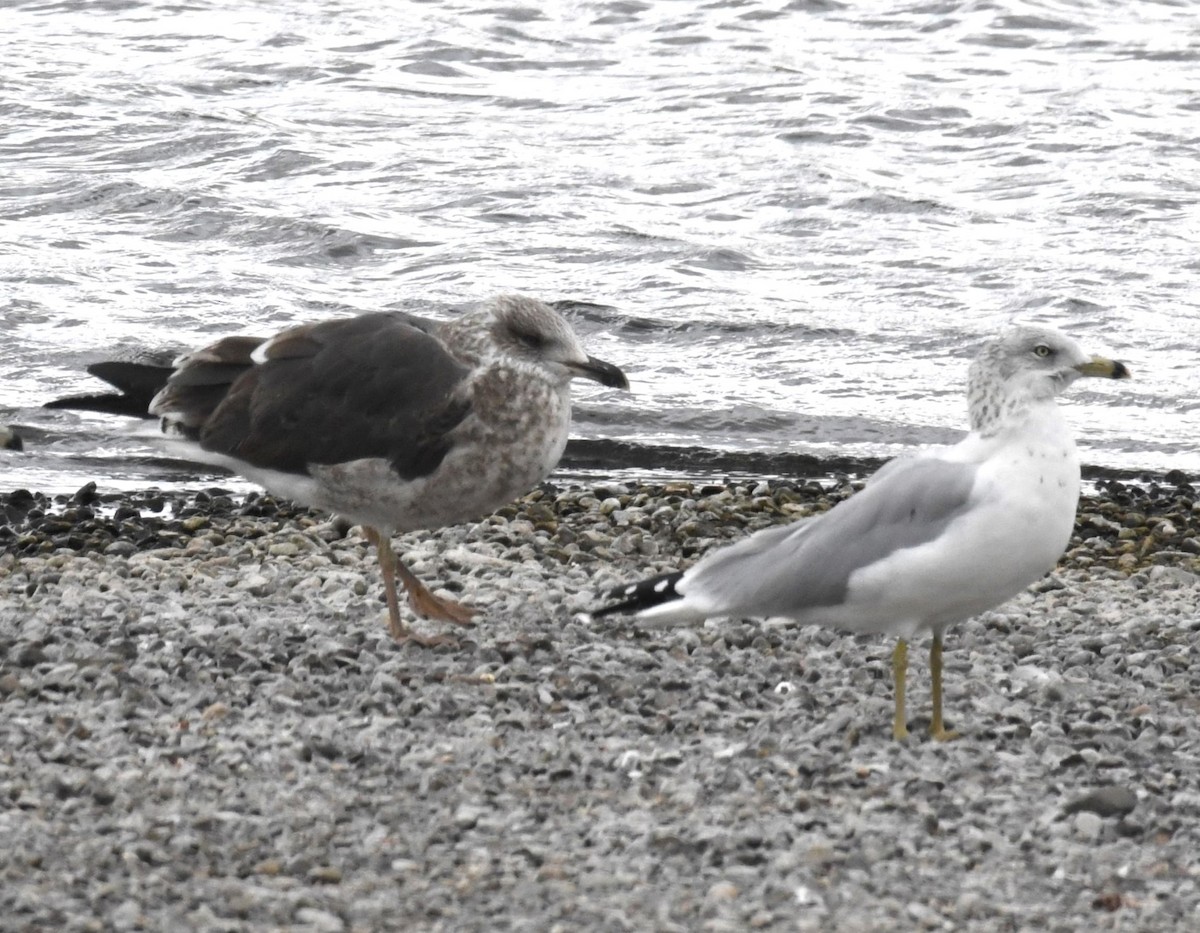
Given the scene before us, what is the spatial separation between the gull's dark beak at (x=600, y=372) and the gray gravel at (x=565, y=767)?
815 millimetres

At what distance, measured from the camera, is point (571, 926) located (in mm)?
4238

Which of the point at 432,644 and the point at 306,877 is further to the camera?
the point at 432,644

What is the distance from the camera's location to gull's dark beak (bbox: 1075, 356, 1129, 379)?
18.6 ft

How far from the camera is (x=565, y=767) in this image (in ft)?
17.3

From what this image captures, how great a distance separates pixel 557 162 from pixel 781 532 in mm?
10830

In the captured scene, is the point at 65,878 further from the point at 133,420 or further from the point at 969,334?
the point at 969,334

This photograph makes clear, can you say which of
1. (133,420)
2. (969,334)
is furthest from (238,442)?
(969,334)

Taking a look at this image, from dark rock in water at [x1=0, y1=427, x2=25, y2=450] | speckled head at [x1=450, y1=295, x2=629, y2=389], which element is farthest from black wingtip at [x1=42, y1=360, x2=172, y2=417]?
dark rock in water at [x1=0, y1=427, x2=25, y2=450]

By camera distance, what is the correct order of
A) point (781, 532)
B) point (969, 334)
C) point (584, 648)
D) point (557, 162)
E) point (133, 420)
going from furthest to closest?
point (557, 162), point (969, 334), point (133, 420), point (584, 648), point (781, 532)

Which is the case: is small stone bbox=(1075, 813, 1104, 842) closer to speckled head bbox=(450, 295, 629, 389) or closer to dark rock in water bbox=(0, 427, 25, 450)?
speckled head bbox=(450, 295, 629, 389)

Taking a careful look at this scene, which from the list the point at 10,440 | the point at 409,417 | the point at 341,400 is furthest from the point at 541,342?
the point at 10,440

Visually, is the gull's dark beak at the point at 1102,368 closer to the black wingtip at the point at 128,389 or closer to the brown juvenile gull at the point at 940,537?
the brown juvenile gull at the point at 940,537

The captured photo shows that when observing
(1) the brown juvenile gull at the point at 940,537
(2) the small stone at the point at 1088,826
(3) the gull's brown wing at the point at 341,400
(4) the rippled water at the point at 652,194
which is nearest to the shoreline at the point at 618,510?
(4) the rippled water at the point at 652,194

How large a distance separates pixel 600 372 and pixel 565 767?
6.35ft
